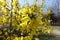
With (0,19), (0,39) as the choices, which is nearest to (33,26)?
(0,19)

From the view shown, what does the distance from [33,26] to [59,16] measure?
491 mm

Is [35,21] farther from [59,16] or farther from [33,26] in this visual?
[59,16]

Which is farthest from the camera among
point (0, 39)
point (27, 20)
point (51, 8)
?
point (51, 8)

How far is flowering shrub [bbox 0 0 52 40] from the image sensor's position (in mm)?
689

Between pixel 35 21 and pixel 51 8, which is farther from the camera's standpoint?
pixel 51 8

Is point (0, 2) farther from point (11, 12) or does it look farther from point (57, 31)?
point (57, 31)

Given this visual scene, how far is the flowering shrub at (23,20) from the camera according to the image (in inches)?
27.1

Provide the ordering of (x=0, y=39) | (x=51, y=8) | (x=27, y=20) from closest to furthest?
1. (x=27, y=20)
2. (x=0, y=39)
3. (x=51, y=8)

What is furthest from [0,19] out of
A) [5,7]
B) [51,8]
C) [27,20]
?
[51,8]

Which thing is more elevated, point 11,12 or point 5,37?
point 11,12

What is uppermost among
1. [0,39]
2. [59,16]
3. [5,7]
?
[5,7]

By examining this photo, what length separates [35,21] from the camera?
2.30 feet

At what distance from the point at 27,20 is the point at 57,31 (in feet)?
1.62

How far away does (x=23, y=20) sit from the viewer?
70 centimetres
